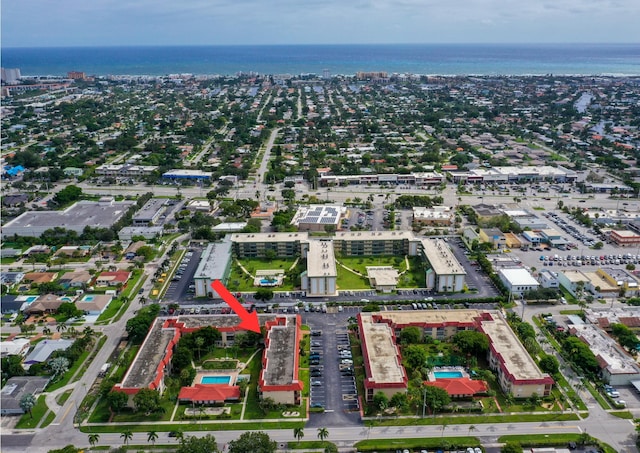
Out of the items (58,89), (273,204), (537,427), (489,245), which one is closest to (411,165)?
(273,204)

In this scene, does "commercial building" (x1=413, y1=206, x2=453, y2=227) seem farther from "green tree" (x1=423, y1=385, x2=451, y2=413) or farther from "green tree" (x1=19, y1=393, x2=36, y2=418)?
"green tree" (x1=19, y1=393, x2=36, y2=418)

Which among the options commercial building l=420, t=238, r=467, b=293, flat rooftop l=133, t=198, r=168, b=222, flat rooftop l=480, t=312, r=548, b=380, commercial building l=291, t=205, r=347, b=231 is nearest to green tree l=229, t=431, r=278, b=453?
flat rooftop l=480, t=312, r=548, b=380

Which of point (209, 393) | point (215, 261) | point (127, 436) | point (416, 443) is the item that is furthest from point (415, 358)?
point (215, 261)

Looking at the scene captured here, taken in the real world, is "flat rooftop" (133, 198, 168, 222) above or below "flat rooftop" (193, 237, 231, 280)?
above

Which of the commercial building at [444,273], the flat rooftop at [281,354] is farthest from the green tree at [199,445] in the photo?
the commercial building at [444,273]

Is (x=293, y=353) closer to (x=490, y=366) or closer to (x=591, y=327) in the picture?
(x=490, y=366)

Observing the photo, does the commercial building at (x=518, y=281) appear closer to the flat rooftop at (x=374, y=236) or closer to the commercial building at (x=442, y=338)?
the commercial building at (x=442, y=338)
